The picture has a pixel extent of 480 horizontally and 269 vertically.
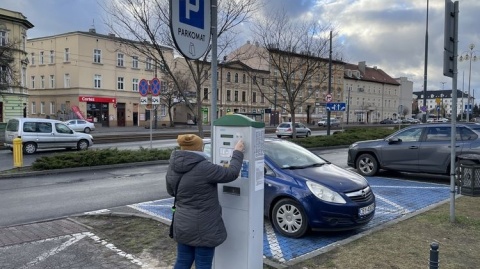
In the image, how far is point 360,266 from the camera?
14.2ft

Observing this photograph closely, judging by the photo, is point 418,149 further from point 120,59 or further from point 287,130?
point 120,59

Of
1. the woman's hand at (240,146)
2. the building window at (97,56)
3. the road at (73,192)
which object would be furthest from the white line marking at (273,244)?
the building window at (97,56)

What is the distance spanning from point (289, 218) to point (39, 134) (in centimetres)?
1614

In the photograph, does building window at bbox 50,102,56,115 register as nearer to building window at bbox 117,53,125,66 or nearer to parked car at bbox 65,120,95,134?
building window at bbox 117,53,125,66

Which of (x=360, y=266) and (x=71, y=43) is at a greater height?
(x=71, y=43)

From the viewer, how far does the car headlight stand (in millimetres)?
5387

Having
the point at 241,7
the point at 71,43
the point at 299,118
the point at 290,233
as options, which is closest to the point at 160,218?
the point at 290,233

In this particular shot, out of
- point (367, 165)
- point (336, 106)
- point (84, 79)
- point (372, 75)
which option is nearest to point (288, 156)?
point (367, 165)

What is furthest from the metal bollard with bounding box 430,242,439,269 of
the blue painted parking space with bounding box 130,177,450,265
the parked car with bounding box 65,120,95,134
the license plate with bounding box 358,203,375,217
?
the parked car with bounding box 65,120,95,134

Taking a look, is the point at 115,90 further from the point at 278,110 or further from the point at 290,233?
the point at 290,233

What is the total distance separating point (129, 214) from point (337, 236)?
3550 millimetres

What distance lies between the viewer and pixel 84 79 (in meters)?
49.8

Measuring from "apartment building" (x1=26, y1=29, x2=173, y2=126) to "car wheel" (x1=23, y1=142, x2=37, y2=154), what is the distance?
31296 millimetres

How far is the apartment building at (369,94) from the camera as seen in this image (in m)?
87.2
